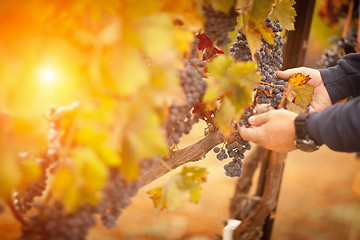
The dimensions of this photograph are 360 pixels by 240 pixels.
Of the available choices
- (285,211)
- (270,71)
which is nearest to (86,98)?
(270,71)

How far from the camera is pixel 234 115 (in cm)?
77

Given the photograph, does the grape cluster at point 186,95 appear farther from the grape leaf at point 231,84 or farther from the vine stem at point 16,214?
the vine stem at point 16,214

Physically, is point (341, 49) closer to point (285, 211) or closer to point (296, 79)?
point (296, 79)

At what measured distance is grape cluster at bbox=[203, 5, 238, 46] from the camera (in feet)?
2.45

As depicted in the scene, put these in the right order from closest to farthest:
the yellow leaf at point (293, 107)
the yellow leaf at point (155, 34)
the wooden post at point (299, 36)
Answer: the yellow leaf at point (155, 34)
the yellow leaf at point (293, 107)
the wooden post at point (299, 36)

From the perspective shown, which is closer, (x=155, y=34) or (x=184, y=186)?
(x=155, y=34)

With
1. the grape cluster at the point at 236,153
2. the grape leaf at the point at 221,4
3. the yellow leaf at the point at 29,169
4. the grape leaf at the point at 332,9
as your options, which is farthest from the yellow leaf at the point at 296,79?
the grape leaf at the point at 332,9

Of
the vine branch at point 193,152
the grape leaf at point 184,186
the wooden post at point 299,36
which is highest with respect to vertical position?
the wooden post at point 299,36

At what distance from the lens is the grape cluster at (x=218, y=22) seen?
75 centimetres

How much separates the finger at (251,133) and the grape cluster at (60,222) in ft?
1.49

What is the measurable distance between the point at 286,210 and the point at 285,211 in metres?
0.03

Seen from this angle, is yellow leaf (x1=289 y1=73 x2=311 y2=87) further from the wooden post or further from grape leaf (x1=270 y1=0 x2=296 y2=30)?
the wooden post

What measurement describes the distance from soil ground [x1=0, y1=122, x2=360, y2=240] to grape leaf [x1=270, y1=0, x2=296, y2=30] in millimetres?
2411

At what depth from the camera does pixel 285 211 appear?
3707mm
